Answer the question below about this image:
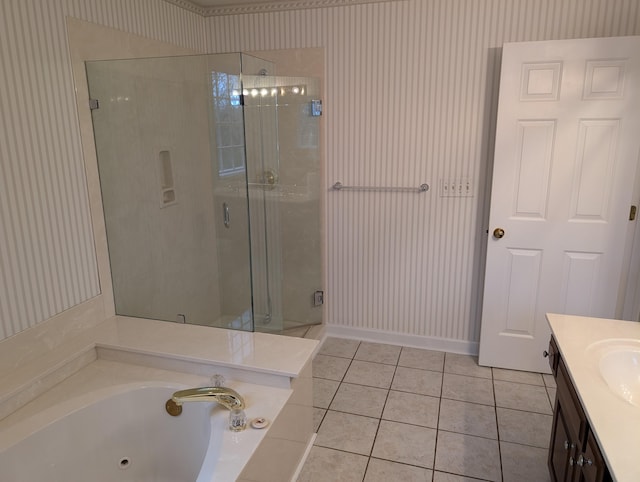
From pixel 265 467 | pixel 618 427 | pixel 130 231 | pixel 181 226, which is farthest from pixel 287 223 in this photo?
pixel 618 427

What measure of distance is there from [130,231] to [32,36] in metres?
1.05

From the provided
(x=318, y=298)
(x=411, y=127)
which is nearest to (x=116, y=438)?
(x=318, y=298)

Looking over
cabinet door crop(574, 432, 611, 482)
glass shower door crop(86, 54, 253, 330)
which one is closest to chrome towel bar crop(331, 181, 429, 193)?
glass shower door crop(86, 54, 253, 330)

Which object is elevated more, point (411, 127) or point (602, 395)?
point (411, 127)

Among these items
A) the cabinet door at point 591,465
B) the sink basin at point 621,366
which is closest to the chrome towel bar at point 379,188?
the sink basin at point 621,366

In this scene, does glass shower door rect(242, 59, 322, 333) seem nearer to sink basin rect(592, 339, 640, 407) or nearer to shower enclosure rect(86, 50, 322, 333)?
shower enclosure rect(86, 50, 322, 333)

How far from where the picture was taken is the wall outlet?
2.84 m

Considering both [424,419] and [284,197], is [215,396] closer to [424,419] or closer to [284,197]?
[424,419]

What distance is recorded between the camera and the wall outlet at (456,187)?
2838mm

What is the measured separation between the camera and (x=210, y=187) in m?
2.92

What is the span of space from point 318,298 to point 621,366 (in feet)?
6.85

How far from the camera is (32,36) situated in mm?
1892

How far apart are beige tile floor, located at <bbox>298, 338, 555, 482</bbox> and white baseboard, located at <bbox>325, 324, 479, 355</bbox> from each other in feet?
0.21

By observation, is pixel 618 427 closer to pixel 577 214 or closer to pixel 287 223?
pixel 577 214
